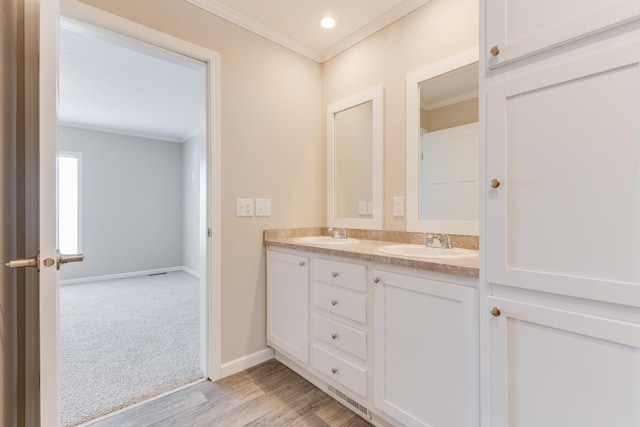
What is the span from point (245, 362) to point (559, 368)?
180cm

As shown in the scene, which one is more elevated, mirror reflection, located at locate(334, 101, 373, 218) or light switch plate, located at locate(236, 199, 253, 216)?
mirror reflection, located at locate(334, 101, 373, 218)

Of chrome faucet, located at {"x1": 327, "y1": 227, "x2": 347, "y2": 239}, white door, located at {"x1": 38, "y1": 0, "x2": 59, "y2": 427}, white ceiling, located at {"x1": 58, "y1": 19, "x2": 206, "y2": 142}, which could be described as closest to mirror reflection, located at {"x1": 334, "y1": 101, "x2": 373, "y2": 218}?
chrome faucet, located at {"x1": 327, "y1": 227, "x2": 347, "y2": 239}

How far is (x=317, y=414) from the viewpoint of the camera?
162 centimetres

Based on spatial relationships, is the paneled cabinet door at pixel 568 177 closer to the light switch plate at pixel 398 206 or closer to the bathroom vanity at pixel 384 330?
the bathroom vanity at pixel 384 330

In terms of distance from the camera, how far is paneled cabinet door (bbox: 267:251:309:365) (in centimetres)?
187

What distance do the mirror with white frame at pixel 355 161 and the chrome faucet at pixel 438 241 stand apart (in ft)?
1.42

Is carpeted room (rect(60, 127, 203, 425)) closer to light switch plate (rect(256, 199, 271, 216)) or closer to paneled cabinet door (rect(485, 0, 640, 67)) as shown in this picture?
light switch plate (rect(256, 199, 271, 216))

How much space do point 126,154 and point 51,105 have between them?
15.7ft

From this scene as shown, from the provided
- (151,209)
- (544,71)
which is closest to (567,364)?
(544,71)

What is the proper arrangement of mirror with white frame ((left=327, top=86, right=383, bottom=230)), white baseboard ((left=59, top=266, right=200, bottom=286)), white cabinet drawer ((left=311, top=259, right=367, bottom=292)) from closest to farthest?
white cabinet drawer ((left=311, top=259, right=367, bottom=292))
mirror with white frame ((left=327, top=86, right=383, bottom=230))
white baseboard ((left=59, top=266, right=200, bottom=286))

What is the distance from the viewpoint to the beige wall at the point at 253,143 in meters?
1.95

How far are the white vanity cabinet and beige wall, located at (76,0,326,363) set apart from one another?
562 millimetres

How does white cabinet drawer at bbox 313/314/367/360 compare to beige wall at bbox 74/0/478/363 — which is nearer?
white cabinet drawer at bbox 313/314/367/360

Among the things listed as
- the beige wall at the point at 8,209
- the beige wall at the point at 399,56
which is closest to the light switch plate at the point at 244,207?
the beige wall at the point at 399,56
